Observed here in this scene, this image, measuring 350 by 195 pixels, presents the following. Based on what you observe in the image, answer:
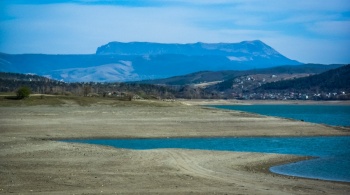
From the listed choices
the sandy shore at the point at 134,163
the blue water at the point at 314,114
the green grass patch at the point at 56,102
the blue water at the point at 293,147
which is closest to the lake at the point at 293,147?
the blue water at the point at 293,147

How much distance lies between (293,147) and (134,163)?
670 inches

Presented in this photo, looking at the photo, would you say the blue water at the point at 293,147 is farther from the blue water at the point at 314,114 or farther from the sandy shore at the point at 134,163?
the blue water at the point at 314,114

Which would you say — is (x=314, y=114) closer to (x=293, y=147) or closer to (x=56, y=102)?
(x=56, y=102)

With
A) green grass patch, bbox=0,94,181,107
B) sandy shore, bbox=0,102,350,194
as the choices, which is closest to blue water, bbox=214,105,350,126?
sandy shore, bbox=0,102,350,194

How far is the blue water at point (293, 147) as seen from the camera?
2922 cm

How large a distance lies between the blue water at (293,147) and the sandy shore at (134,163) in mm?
1853

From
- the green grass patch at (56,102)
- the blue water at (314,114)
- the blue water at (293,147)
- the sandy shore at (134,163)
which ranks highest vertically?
the green grass patch at (56,102)

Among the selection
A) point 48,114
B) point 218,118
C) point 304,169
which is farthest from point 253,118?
point 304,169

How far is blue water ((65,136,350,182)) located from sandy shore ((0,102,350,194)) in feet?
6.08

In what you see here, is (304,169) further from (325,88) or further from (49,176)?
(325,88)

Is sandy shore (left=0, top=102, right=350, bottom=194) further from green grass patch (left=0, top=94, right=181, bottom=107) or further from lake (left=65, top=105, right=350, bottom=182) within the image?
green grass patch (left=0, top=94, right=181, bottom=107)

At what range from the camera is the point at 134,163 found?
96.4 ft

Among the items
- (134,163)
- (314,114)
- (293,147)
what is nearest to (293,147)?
(293,147)

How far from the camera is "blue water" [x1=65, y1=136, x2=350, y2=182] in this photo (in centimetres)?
2922
